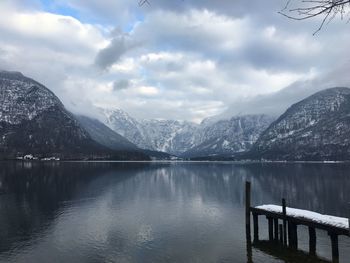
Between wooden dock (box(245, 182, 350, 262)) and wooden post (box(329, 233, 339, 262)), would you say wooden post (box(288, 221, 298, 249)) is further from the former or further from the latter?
wooden post (box(329, 233, 339, 262))

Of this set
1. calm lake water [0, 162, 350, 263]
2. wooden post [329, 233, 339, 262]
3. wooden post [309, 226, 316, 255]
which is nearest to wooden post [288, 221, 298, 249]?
calm lake water [0, 162, 350, 263]

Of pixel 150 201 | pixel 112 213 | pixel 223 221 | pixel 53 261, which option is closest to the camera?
pixel 53 261

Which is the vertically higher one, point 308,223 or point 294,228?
point 308,223

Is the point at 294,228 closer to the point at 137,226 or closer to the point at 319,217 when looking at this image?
the point at 319,217

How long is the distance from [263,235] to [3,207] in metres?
55.8

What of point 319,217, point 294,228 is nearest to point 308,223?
point 319,217

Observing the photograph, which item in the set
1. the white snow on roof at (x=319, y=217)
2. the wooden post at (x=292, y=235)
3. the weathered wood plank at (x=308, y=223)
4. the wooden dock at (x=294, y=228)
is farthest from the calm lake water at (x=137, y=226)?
the white snow on roof at (x=319, y=217)

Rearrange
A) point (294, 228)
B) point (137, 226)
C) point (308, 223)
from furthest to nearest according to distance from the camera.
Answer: point (137, 226), point (294, 228), point (308, 223)

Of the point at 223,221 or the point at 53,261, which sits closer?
the point at 53,261

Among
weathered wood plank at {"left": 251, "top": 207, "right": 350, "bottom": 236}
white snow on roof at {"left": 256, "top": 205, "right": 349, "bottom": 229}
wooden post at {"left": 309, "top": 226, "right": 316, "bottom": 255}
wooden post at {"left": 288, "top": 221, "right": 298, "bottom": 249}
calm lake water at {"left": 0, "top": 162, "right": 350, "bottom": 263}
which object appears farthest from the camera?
wooden post at {"left": 288, "top": 221, "right": 298, "bottom": 249}

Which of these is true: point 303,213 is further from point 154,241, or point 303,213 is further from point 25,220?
point 25,220

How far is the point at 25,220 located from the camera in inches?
2682

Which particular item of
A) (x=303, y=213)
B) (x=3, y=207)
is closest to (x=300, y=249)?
(x=303, y=213)

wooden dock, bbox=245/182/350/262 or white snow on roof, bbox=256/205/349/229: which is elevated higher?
white snow on roof, bbox=256/205/349/229
